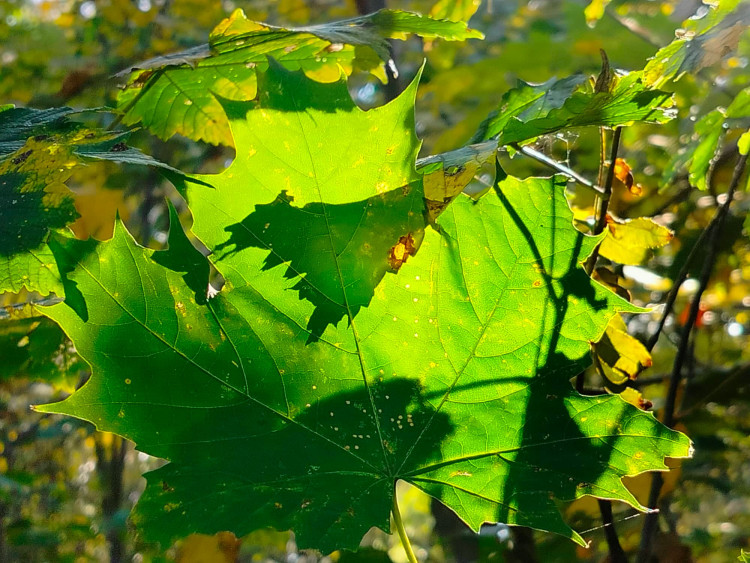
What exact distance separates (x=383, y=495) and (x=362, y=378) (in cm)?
12

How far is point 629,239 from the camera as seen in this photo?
1.01 m


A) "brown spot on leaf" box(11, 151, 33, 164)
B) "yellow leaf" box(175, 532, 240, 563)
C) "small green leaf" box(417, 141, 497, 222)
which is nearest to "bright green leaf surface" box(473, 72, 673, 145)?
"small green leaf" box(417, 141, 497, 222)

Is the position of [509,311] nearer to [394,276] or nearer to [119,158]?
[394,276]

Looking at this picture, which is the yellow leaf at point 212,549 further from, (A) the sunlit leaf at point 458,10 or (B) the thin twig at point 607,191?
(A) the sunlit leaf at point 458,10

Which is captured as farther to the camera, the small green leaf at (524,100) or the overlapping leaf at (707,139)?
the overlapping leaf at (707,139)

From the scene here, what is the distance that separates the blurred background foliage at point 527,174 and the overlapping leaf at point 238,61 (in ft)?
0.28

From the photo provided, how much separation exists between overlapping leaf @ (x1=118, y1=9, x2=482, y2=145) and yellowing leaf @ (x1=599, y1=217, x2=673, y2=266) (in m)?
0.36

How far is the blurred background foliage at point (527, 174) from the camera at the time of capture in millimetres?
1209

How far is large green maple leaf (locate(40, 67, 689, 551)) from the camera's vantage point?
68cm

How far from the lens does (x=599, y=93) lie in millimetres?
737

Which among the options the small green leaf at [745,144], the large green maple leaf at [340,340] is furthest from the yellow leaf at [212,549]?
the small green leaf at [745,144]

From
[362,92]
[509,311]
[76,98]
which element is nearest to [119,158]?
[509,311]

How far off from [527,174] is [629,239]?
3.79ft

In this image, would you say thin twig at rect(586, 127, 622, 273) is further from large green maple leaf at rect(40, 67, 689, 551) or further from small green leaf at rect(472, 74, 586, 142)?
large green maple leaf at rect(40, 67, 689, 551)
